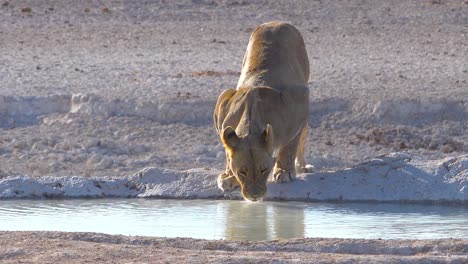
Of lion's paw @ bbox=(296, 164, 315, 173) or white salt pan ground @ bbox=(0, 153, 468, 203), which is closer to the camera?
white salt pan ground @ bbox=(0, 153, 468, 203)

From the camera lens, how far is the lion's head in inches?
400

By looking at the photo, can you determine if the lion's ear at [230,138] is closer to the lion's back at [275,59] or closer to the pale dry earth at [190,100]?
the lion's back at [275,59]

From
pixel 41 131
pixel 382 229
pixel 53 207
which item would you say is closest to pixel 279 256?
pixel 382 229

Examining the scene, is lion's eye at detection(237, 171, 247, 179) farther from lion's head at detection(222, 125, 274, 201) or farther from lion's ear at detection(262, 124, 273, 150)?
lion's ear at detection(262, 124, 273, 150)

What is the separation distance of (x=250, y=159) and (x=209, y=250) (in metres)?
2.38

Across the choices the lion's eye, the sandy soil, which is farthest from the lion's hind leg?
the lion's eye

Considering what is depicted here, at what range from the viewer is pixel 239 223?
979cm

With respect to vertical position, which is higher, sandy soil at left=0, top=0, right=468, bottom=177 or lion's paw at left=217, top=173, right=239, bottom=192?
sandy soil at left=0, top=0, right=468, bottom=177

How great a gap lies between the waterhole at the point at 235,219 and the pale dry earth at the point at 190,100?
1.21 meters

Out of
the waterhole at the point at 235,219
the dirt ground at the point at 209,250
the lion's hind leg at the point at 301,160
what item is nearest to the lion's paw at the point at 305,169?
the lion's hind leg at the point at 301,160

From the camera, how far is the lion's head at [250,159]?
10156 millimetres

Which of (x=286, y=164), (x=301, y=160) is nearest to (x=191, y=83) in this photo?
(x=301, y=160)

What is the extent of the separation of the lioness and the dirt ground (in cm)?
214

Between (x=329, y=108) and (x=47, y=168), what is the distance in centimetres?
342
